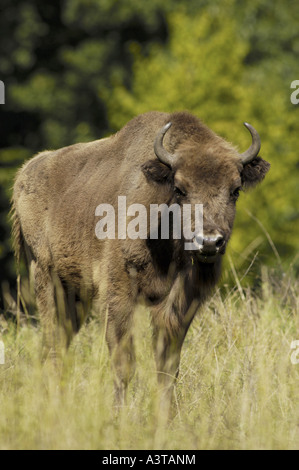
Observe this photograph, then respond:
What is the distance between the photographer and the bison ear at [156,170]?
6227mm

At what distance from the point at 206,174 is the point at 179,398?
5.68ft

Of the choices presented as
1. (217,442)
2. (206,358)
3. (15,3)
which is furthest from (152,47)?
(217,442)

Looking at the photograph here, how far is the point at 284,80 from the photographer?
68.5 feet

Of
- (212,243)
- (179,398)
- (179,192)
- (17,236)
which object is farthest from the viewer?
(17,236)

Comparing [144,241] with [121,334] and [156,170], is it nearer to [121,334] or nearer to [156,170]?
[156,170]

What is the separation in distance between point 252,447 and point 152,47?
684 inches

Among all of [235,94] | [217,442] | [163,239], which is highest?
[235,94]

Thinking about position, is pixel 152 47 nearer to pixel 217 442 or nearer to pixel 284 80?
pixel 284 80

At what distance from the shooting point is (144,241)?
244 inches

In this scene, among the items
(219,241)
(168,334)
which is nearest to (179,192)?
(219,241)

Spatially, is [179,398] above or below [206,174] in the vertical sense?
below

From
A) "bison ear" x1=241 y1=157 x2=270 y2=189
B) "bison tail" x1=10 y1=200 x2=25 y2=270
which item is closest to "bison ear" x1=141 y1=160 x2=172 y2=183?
"bison ear" x1=241 y1=157 x2=270 y2=189

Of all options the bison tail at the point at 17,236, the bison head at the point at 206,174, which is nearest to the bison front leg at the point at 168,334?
the bison head at the point at 206,174

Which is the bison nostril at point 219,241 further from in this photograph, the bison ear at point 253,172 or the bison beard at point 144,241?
the bison ear at point 253,172
